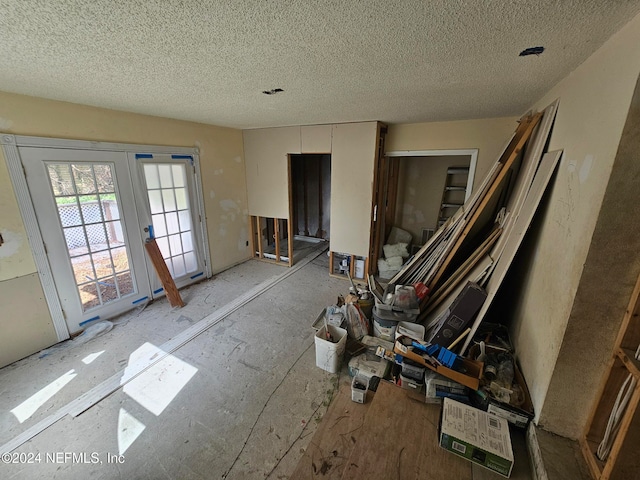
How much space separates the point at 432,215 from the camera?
4711 millimetres

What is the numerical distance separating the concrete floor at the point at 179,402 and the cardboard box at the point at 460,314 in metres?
0.89

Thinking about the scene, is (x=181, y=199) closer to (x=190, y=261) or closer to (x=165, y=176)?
(x=165, y=176)

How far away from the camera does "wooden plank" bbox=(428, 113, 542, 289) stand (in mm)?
2193

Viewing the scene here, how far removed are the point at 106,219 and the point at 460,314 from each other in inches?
148

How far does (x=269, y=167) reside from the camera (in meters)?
4.42

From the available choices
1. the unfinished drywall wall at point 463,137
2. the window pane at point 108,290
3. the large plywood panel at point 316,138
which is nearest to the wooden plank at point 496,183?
the unfinished drywall wall at point 463,137

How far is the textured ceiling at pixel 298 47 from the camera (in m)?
1.00

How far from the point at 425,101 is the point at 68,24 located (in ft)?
8.21

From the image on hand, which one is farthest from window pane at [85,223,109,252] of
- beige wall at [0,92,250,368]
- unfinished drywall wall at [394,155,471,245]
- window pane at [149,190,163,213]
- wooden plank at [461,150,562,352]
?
unfinished drywall wall at [394,155,471,245]

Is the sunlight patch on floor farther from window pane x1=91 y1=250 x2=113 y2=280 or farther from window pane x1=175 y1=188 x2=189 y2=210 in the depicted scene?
window pane x1=175 y1=188 x2=189 y2=210

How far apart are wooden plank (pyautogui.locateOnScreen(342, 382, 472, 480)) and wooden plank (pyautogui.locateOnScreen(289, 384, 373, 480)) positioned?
0.11ft

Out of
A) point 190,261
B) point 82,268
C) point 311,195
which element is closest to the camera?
point 82,268

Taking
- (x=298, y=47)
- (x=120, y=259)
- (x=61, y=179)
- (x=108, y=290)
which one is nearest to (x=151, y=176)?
(x=61, y=179)

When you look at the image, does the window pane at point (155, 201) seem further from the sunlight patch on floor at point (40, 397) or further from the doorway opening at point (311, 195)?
the doorway opening at point (311, 195)
